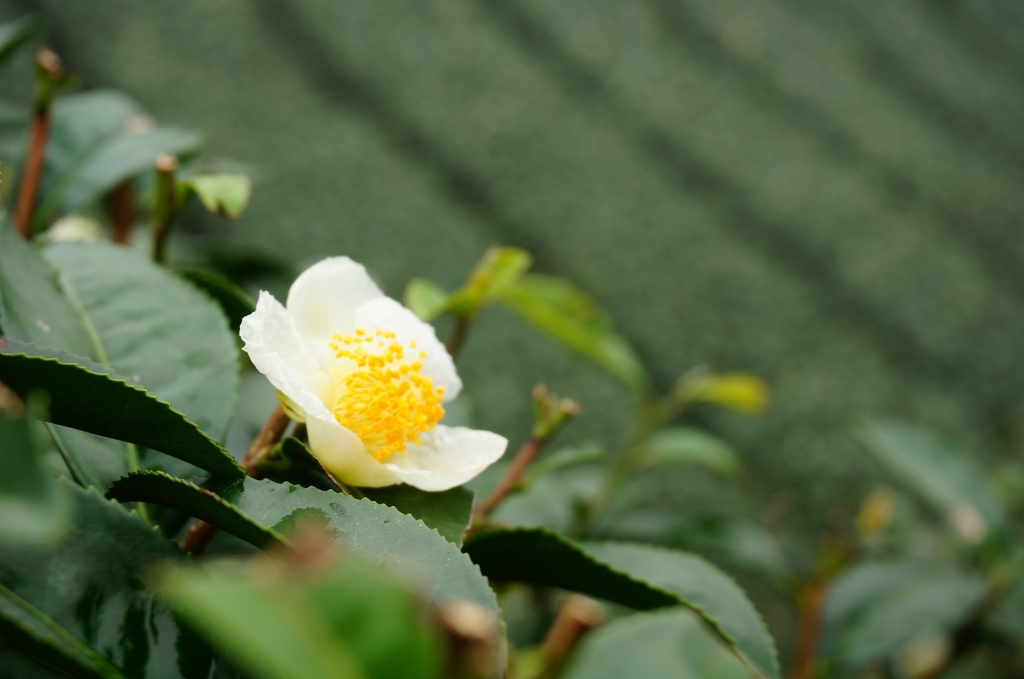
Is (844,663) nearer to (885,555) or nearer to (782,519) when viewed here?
(885,555)

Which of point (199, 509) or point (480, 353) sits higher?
point (199, 509)

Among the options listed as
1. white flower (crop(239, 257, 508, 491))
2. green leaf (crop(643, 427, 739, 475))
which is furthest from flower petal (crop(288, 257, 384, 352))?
green leaf (crop(643, 427, 739, 475))

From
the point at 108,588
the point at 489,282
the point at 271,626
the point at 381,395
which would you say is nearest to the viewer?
the point at 271,626

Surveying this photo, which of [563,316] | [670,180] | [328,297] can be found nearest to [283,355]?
[328,297]

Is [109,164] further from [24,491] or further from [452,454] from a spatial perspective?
[24,491]

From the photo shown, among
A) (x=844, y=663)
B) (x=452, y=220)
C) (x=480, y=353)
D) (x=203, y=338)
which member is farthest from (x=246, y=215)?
(x=844, y=663)

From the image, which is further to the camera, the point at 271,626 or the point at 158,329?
the point at 158,329
